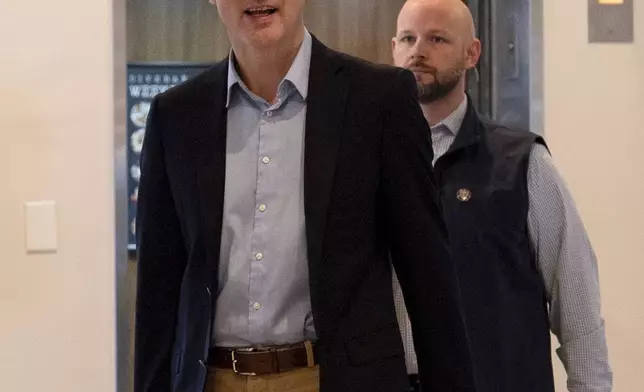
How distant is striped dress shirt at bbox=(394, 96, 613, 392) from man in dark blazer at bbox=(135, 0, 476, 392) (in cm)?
50

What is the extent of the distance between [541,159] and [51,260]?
111cm

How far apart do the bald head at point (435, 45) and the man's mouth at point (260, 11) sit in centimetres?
64

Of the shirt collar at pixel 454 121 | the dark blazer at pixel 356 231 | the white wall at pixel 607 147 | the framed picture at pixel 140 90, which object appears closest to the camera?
the dark blazer at pixel 356 231

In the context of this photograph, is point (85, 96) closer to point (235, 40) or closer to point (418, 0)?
point (418, 0)

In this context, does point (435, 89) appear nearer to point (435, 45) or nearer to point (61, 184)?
point (435, 45)

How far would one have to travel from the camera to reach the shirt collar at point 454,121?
6.03 feet

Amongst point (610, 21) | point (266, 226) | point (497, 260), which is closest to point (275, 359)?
Answer: point (266, 226)

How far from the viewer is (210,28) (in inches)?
107

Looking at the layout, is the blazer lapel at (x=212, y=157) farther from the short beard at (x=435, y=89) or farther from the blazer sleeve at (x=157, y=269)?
the short beard at (x=435, y=89)

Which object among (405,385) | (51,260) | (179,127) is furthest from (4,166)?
(405,385)

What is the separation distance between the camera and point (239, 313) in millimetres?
1278

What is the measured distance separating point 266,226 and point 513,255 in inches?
25.8

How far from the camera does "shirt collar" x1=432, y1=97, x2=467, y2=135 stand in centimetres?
184

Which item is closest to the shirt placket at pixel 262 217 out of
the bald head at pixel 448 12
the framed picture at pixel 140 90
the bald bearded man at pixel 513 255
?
the bald bearded man at pixel 513 255
